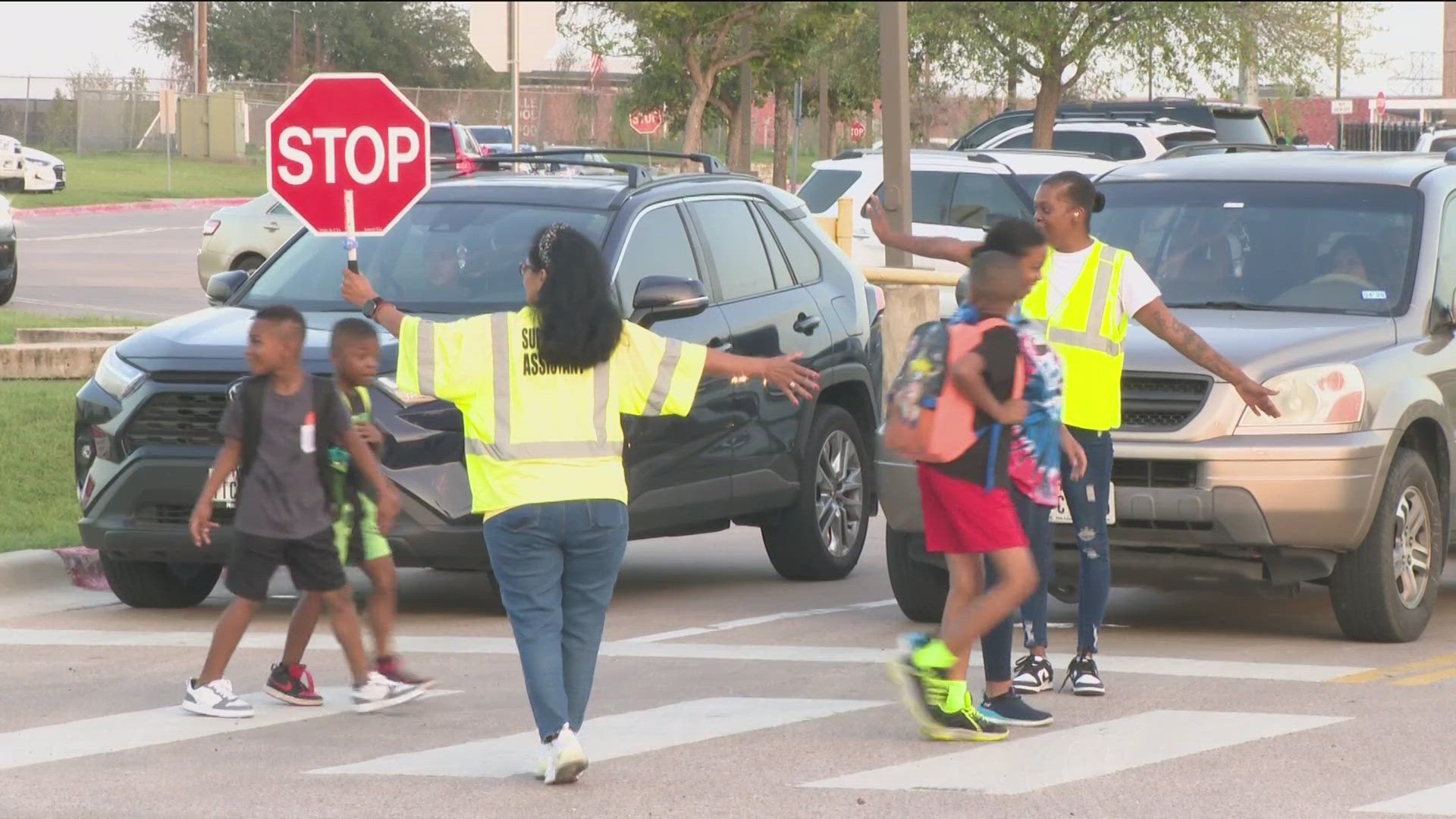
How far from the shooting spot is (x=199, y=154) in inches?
2359

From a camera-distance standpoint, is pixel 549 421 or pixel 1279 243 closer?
pixel 549 421

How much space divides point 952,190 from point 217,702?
1353 centimetres

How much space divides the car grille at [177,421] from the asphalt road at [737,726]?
78 cm

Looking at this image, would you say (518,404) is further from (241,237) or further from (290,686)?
(241,237)

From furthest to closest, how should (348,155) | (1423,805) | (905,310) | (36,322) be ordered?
(36,322) → (905,310) → (348,155) → (1423,805)

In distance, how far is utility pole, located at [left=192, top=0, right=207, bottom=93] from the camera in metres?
25.6

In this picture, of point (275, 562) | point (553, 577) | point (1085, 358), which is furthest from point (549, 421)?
point (1085, 358)

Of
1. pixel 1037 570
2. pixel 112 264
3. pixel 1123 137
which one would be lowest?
pixel 1037 570

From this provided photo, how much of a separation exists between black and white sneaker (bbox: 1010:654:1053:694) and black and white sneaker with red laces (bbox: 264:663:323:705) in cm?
235

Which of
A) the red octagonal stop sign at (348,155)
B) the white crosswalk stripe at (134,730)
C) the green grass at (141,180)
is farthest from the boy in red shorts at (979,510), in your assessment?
the green grass at (141,180)

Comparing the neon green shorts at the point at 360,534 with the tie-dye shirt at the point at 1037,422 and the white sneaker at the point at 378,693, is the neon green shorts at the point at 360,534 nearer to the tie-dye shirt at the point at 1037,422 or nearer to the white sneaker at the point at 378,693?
the white sneaker at the point at 378,693

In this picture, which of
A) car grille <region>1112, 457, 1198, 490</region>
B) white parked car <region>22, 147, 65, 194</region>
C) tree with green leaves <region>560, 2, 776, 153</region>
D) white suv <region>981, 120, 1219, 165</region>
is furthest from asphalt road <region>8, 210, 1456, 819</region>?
white parked car <region>22, 147, 65, 194</region>

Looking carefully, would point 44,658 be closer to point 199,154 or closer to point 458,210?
point 458,210

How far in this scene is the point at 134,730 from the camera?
24.6ft
